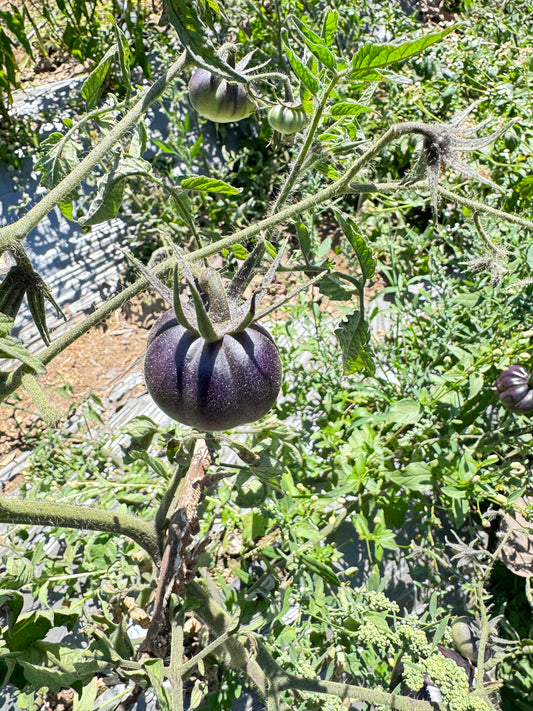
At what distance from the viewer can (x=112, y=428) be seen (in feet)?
6.93

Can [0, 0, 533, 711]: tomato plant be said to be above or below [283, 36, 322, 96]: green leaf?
below

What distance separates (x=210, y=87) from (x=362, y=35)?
2208 mm

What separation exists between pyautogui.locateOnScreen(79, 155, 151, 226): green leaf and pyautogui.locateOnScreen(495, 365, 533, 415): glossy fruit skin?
0.92 meters

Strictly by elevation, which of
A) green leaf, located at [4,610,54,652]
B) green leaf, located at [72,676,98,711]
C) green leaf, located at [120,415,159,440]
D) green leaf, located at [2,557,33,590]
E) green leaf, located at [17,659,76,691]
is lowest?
green leaf, located at [72,676,98,711]

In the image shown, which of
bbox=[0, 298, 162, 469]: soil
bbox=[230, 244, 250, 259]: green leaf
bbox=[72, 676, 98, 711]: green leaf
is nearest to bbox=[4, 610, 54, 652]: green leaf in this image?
bbox=[72, 676, 98, 711]: green leaf

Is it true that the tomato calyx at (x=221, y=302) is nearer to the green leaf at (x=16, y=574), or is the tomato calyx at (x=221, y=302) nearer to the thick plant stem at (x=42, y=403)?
the thick plant stem at (x=42, y=403)

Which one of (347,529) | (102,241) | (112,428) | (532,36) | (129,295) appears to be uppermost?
(129,295)

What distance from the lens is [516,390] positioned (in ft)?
4.30

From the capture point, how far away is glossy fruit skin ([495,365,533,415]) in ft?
4.21

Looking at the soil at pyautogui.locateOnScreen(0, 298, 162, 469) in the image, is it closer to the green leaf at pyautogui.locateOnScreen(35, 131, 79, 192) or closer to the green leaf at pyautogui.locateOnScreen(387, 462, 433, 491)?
the green leaf at pyautogui.locateOnScreen(387, 462, 433, 491)

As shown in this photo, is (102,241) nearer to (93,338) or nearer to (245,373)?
(93,338)

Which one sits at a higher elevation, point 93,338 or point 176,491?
point 176,491

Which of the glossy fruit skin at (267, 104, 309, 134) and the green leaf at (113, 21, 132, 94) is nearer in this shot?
the green leaf at (113, 21, 132, 94)

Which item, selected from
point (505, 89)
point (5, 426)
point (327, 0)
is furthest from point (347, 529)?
point (327, 0)
